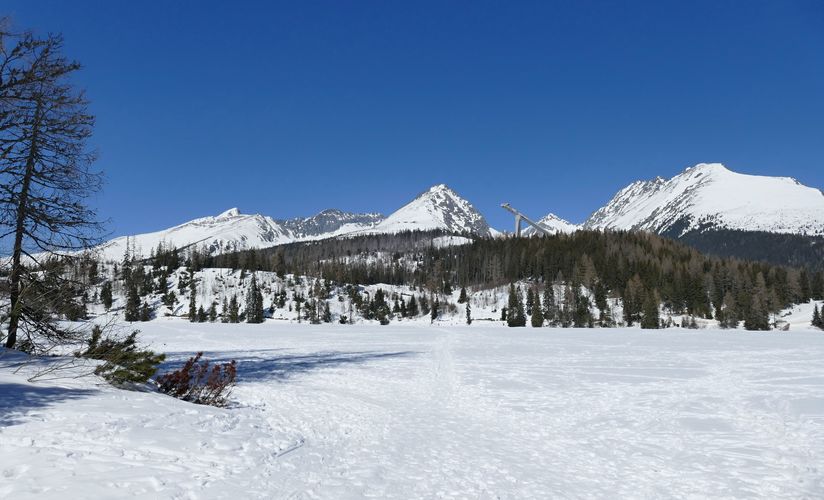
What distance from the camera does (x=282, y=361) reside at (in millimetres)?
24766

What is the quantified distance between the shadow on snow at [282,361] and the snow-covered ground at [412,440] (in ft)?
4.52

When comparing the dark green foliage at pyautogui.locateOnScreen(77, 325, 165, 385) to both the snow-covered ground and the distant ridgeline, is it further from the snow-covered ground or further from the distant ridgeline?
the distant ridgeline

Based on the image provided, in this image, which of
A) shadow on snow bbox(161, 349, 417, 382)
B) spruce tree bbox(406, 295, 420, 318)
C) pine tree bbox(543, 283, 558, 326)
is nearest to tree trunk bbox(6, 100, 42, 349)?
shadow on snow bbox(161, 349, 417, 382)

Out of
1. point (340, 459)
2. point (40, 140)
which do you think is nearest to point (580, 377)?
point (340, 459)

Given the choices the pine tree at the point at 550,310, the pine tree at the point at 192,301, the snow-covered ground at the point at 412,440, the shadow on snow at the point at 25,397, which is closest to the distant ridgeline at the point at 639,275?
the pine tree at the point at 550,310

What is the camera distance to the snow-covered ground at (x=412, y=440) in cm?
673

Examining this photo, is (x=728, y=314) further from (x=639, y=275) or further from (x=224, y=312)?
(x=224, y=312)

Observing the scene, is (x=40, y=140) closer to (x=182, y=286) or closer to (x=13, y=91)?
(x=13, y=91)

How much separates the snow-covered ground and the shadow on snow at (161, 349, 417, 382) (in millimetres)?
1378

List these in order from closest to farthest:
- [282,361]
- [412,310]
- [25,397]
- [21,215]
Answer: [25,397] < [21,215] < [282,361] < [412,310]

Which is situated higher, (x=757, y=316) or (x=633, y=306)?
(x=633, y=306)

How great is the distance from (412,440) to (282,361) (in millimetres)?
15880

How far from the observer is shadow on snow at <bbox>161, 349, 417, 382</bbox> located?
19589mm

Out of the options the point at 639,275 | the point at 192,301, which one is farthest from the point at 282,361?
the point at 639,275
